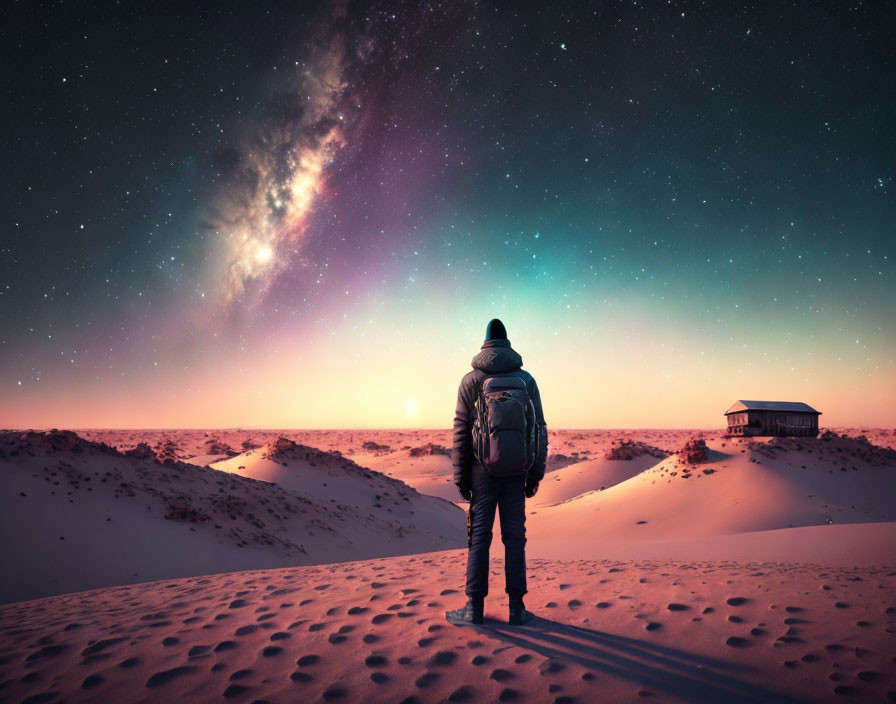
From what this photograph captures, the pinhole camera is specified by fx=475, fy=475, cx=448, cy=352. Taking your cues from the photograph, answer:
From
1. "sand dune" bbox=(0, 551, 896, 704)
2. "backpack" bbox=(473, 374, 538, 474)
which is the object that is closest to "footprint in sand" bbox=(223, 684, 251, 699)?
"sand dune" bbox=(0, 551, 896, 704)

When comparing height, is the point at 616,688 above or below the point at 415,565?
above

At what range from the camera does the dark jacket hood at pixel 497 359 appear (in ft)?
15.5

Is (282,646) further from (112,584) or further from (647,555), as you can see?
(647,555)

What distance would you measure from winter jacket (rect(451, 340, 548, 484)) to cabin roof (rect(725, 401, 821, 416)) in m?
28.1

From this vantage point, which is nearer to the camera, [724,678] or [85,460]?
[724,678]

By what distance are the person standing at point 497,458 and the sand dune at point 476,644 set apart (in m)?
0.38

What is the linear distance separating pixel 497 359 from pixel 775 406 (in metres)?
29.5

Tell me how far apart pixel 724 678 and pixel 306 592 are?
14.5ft

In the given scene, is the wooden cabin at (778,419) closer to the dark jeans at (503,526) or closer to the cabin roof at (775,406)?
the cabin roof at (775,406)

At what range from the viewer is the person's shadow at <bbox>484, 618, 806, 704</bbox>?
3.09 metres

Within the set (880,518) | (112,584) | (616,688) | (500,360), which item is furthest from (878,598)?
(880,518)

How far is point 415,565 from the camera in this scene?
7.77 meters

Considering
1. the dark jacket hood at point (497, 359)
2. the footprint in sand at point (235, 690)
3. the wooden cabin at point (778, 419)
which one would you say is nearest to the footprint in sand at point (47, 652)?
the footprint in sand at point (235, 690)

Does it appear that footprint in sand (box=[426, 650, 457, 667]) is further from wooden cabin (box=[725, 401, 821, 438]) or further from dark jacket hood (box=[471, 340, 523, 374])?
wooden cabin (box=[725, 401, 821, 438])
